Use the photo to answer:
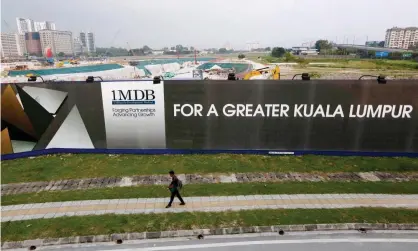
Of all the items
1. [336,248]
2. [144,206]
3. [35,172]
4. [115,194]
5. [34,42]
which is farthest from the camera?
[34,42]

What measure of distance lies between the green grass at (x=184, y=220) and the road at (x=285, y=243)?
416mm

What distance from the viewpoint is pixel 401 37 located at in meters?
180

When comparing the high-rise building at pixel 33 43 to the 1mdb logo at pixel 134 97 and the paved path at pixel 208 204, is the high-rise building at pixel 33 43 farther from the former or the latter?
the paved path at pixel 208 204

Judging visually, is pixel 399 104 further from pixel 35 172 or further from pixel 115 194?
pixel 35 172

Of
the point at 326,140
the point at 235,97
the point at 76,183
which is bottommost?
the point at 76,183

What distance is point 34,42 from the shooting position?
170m

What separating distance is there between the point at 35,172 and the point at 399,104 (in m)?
16.3

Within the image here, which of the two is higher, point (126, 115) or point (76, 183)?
point (126, 115)

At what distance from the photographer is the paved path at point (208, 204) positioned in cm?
884

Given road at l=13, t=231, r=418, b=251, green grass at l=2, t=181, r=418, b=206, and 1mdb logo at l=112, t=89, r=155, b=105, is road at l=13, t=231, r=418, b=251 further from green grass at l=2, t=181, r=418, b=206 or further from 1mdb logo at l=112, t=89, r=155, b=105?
1mdb logo at l=112, t=89, r=155, b=105

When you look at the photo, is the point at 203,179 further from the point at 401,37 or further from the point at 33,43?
the point at 401,37

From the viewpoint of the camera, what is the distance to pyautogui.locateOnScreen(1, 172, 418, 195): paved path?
10727 mm

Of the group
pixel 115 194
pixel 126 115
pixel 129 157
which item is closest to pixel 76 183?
pixel 115 194

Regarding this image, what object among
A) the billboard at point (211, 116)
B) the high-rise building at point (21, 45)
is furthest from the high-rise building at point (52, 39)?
the billboard at point (211, 116)
